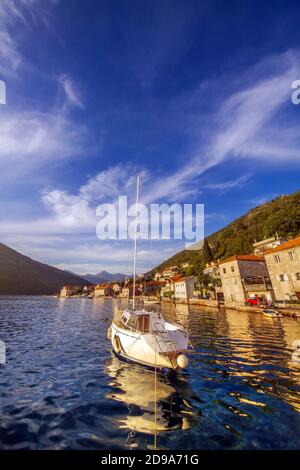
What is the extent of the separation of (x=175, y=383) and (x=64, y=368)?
764cm

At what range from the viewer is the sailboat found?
12.1 m

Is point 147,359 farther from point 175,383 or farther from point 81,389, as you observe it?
point 81,389

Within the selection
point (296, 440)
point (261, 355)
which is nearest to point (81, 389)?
point (296, 440)

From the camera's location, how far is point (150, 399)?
9953 millimetres

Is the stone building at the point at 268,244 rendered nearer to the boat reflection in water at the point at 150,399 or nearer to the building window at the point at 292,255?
the building window at the point at 292,255

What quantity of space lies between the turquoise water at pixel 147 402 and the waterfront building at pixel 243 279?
36.3 m

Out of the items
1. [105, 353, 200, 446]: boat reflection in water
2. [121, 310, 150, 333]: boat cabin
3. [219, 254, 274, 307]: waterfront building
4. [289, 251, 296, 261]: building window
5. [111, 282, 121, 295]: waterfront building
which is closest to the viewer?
[105, 353, 200, 446]: boat reflection in water

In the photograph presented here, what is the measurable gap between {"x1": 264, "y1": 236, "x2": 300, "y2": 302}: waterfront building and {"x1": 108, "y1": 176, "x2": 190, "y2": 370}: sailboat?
37.6 meters

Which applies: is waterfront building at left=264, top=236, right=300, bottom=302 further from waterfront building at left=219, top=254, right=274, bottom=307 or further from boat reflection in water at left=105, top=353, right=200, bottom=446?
boat reflection in water at left=105, top=353, right=200, bottom=446

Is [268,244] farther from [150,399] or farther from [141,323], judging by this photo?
[150,399]

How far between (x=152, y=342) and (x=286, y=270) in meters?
41.1

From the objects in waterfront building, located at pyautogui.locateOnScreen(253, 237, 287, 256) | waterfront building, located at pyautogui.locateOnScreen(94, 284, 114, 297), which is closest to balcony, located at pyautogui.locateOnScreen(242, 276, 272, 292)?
waterfront building, located at pyautogui.locateOnScreen(253, 237, 287, 256)

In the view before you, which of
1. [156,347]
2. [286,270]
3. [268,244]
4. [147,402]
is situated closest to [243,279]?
[286,270]

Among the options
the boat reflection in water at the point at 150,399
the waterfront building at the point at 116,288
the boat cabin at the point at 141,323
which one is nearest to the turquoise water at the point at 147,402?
the boat reflection in water at the point at 150,399
